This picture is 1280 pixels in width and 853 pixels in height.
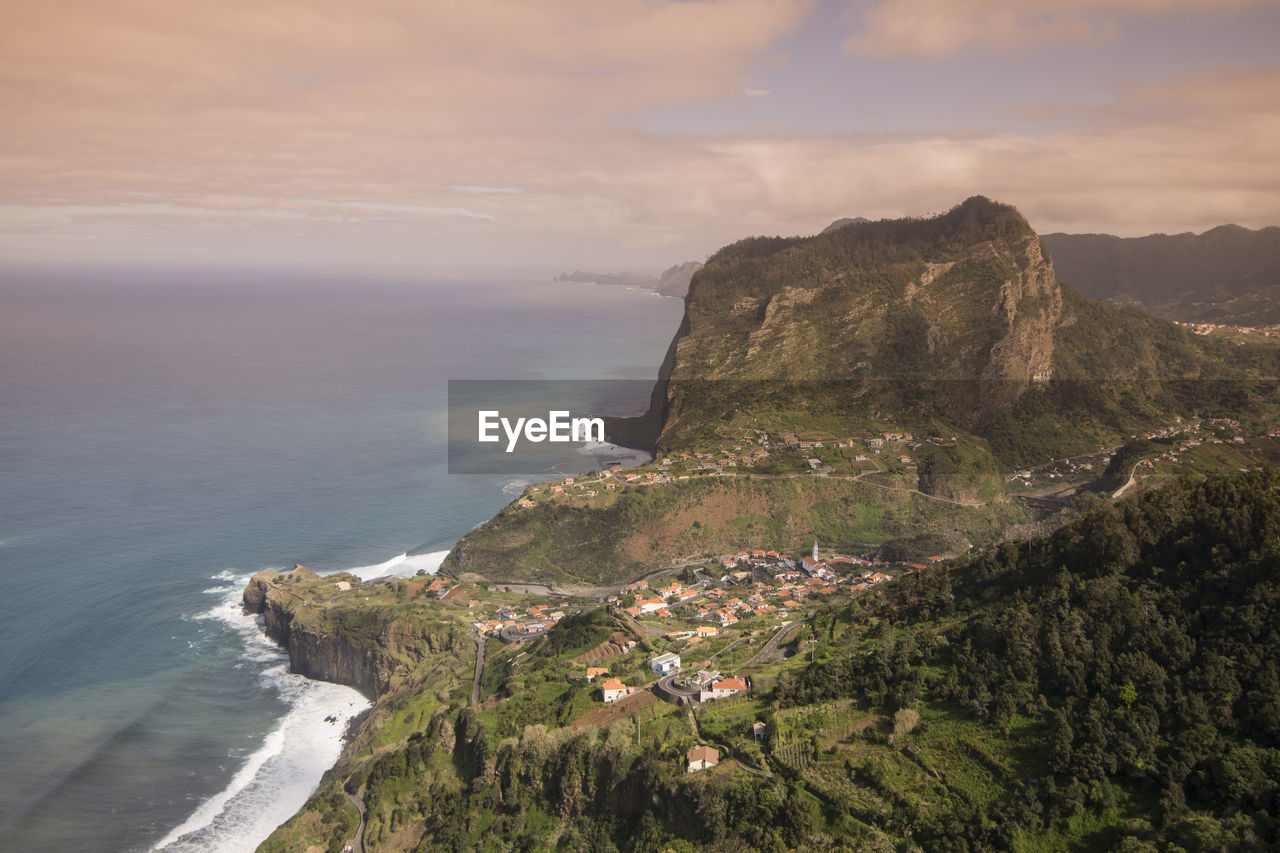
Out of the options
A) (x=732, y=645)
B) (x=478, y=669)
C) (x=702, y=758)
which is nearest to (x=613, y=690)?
(x=702, y=758)

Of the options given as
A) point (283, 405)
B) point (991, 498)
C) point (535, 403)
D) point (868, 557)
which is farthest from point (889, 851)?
point (283, 405)

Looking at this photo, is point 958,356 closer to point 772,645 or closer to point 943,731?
point 772,645

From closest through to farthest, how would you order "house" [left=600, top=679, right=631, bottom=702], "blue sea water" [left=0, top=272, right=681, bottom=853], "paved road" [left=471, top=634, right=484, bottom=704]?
"house" [left=600, top=679, right=631, bottom=702]
"blue sea water" [left=0, top=272, right=681, bottom=853]
"paved road" [left=471, top=634, right=484, bottom=704]

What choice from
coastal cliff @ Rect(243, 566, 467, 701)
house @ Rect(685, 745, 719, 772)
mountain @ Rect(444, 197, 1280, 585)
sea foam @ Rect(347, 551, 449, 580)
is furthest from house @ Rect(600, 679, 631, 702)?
sea foam @ Rect(347, 551, 449, 580)

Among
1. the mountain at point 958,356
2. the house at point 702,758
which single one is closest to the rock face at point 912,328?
the mountain at point 958,356

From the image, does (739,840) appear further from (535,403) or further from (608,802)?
(535,403)

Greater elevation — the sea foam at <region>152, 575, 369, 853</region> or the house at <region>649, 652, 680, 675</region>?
the house at <region>649, 652, 680, 675</region>

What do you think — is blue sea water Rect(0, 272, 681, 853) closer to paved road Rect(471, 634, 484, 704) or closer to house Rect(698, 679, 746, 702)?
paved road Rect(471, 634, 484, 704)
